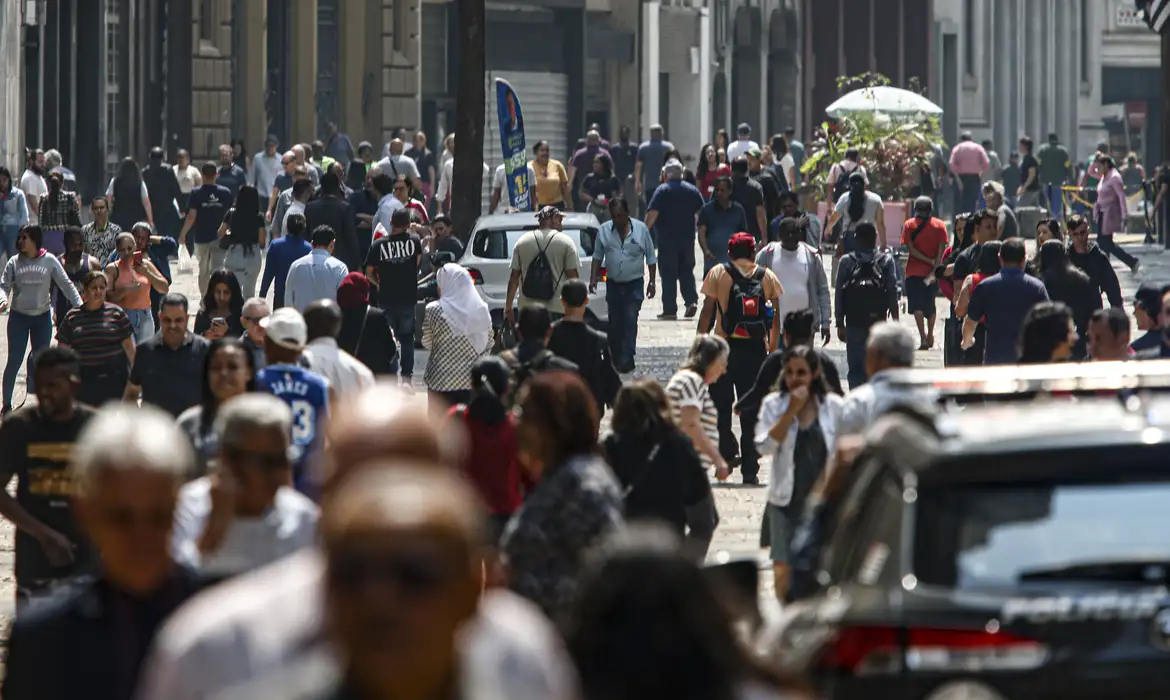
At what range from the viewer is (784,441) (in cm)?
1030

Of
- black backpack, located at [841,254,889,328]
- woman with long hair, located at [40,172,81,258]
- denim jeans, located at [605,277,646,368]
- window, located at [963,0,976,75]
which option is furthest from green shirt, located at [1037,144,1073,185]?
black backpack, located at [841,254,889,328]

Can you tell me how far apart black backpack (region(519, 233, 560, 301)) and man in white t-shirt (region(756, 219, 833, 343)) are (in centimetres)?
164

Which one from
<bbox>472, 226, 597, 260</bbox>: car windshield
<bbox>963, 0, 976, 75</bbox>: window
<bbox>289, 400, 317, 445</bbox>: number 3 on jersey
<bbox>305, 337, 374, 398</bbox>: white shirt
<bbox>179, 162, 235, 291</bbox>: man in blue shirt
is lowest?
<bbox>289, 400, 317, 445</bbox>: number 3 on jersey

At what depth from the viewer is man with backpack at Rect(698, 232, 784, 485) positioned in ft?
49.3

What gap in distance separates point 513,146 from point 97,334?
1085 cm

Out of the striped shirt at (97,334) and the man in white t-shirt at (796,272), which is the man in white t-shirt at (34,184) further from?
the striped shirt at (97,334)

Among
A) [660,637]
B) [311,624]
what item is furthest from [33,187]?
[660,637]

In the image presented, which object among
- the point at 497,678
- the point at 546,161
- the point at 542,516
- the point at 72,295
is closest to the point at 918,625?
the point at 542,516

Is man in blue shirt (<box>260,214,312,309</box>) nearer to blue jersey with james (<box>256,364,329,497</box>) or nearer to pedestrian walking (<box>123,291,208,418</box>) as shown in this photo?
→ pedestrian walking (<box>123,291,208,418</box>)

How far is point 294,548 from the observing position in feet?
19.0

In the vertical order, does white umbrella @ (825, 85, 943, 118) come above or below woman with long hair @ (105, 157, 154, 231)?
above

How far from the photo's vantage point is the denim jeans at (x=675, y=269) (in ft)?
80.4

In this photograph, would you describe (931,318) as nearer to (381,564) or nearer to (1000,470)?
(1000,470)

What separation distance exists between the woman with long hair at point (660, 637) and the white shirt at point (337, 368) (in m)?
6.63
